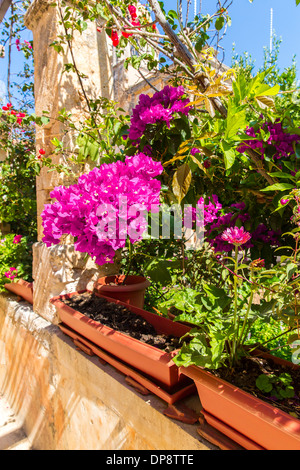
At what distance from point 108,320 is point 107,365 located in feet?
0.61

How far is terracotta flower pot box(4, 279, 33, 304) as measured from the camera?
206 centimetres

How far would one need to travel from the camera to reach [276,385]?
0.77 m

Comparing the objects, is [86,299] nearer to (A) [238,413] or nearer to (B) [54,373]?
(B) [54,373]

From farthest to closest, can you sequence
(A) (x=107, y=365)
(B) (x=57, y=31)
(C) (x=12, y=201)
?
(C) (x=12, y=201), (B) (x=57, y=31), (A) (x=107, y=365)

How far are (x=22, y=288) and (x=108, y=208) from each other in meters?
1.63

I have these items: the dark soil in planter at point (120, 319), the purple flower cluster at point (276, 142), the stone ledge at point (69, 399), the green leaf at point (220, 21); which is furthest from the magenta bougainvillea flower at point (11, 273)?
the green leaf at point (220, 21)

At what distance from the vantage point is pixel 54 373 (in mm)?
1568

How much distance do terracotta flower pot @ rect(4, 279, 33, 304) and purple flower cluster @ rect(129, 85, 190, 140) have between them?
143 cm

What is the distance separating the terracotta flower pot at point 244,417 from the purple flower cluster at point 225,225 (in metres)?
0.51

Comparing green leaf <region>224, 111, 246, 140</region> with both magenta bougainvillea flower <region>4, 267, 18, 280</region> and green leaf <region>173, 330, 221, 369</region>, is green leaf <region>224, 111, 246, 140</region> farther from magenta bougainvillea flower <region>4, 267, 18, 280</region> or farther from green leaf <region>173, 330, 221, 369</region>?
magenta bougainvillea flower <region>4, 267, 18, 280</region>

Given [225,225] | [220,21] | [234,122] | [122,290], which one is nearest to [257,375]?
[225,225]

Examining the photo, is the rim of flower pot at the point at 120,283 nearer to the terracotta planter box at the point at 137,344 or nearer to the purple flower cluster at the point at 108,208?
the terracotta planter box at the point at 137,344

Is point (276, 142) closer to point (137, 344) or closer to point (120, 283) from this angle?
point (137, 344)
